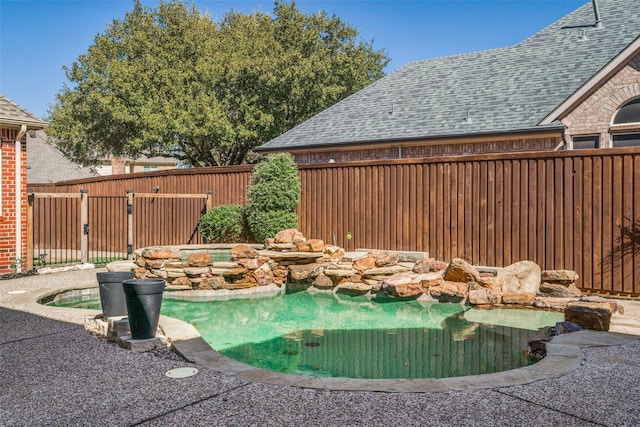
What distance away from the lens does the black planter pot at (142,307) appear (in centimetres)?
498

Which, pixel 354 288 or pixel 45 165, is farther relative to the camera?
pixel 45 165

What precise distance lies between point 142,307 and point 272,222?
7.10m

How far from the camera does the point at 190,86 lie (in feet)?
77.2

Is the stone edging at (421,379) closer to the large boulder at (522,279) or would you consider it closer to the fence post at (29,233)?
the large boulder at (522,279)

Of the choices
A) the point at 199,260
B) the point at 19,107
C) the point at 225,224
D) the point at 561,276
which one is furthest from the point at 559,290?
the point at 19,107

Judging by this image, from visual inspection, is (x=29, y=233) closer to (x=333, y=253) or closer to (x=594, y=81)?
(x=333, y=253)

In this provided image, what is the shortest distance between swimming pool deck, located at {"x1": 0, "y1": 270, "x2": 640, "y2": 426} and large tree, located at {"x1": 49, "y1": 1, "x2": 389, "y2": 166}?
19.0 metres

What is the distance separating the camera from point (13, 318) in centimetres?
631

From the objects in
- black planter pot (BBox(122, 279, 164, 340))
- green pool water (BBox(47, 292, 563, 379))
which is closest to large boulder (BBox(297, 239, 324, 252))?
green pool water (BBox(47, 292, 563, 379))

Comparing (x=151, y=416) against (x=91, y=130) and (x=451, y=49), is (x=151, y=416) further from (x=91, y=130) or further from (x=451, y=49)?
(x=451, y=49)

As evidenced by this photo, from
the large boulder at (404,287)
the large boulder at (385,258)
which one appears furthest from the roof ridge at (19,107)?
the large boulder at (404,287)

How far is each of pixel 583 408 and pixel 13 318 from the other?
20.2 ft

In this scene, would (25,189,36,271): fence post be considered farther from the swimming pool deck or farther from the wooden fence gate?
the swimming pool deck

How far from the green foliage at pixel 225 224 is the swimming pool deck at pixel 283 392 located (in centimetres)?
809
